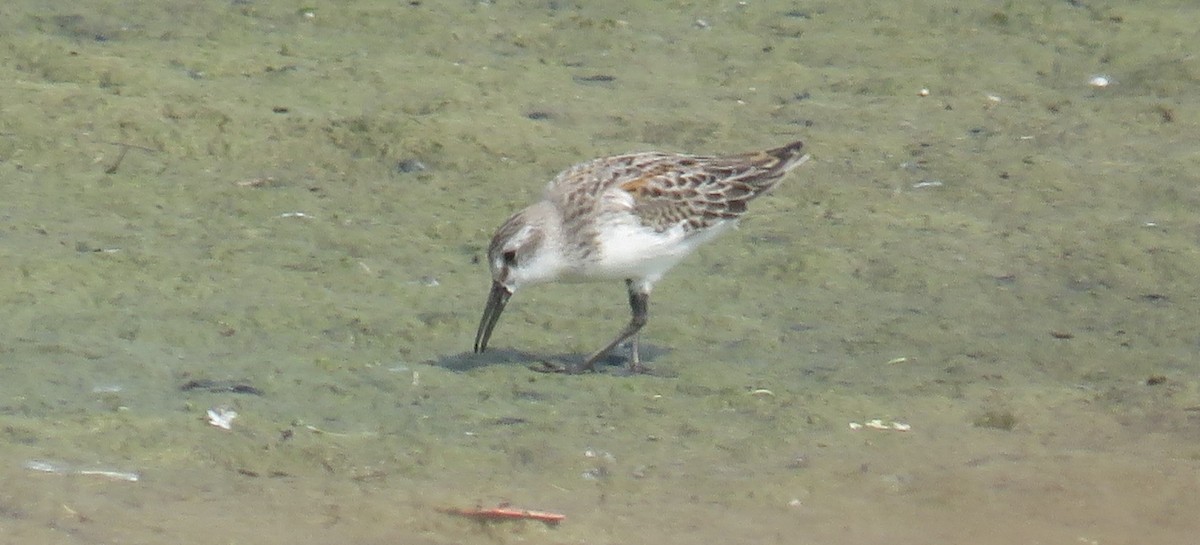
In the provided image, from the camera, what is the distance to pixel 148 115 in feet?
34.0

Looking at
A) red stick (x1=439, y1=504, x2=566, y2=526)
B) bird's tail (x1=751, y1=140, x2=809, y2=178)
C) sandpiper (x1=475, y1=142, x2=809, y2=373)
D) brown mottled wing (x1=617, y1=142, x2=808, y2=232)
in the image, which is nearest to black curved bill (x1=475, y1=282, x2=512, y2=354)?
sandpiper (x1=475, y1=142, x2=809, y2=373)

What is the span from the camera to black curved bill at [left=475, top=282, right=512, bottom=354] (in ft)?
25.3

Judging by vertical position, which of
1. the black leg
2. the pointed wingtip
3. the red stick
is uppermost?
the pointed wingtip

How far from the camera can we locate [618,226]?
782 centimetres

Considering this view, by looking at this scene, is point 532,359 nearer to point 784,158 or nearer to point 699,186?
point 699,186

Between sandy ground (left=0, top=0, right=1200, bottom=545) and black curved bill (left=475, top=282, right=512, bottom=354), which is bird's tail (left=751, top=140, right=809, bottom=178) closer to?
sandy ground (left=0, top=0, right=1200, bottom=545)

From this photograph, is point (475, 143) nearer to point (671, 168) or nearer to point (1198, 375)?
point (671, 168)

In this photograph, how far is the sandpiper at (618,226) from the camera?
25.4 feet

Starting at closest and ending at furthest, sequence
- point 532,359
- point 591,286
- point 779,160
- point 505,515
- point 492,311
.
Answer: point 505,515, point 492,311, point 532,359, point 779,160, point 591,286

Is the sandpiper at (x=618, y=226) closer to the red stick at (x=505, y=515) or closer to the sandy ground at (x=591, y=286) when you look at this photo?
the sandy ground at (x=591, y=286)

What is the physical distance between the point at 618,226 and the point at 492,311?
0.64 metres

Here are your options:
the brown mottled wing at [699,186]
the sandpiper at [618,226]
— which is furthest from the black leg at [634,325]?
the brown mottled wing at [699,186]

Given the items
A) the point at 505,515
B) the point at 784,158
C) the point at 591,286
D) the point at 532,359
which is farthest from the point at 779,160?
the point at 505,515

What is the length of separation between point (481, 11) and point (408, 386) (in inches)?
221
